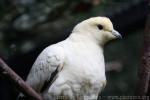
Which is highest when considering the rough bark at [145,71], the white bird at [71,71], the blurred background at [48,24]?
the rough bark at [145,71]

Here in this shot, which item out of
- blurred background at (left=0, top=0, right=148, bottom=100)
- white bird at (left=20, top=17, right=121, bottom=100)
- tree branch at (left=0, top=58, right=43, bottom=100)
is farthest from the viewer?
blurred background at (left=0, top=0, right=148, bottom=100)

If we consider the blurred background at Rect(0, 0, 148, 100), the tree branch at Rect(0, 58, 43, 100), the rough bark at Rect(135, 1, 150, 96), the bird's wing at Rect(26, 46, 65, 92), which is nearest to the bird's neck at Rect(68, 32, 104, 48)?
the bird's wing at Rect(26, 46, 65, 92)

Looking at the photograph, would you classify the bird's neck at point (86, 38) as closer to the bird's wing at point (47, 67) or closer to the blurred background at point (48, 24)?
the bird's wing at point (47, 67)

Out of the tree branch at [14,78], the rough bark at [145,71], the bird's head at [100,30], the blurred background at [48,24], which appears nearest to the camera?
the tree branch at [14,78]

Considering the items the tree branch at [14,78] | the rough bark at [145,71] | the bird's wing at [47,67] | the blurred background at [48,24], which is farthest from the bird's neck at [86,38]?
the blurred background at [48,24]

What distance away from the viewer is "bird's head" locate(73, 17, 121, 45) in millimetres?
3695

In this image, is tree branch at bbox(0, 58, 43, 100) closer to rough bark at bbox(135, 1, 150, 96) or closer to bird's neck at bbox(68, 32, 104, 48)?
rough bark at bbox(135, 1, 150, 96)

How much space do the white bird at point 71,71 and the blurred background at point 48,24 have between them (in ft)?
3.46

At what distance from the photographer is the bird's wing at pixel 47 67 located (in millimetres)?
3527

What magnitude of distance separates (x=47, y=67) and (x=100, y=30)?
42 cm

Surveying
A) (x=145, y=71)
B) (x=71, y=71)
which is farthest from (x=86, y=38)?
(x=145, y=71)

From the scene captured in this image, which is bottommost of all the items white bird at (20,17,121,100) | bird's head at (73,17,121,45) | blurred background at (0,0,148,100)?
blurred background at (0,0,148,100)

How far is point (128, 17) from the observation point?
16.5ft

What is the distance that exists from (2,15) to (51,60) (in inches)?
69.6
